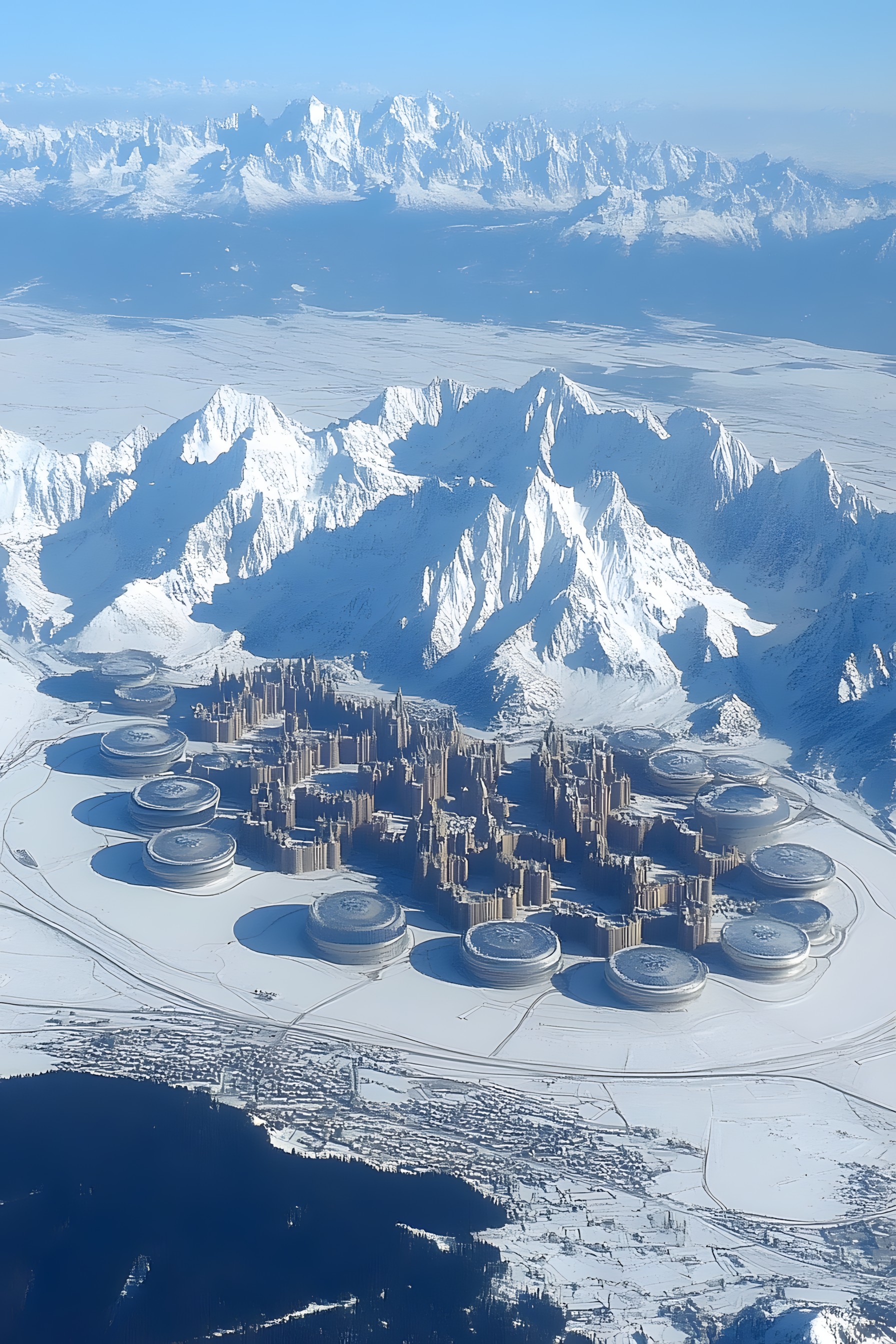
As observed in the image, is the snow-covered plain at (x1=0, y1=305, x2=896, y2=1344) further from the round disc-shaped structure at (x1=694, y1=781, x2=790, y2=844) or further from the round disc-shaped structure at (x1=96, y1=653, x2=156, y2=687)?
the round disc-shaped structure at (x1=96, y1=653, x2=156, y2=687)

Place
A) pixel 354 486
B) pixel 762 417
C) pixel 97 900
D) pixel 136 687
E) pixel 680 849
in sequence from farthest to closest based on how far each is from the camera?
pixel 762 417
pixel 354 486
pixel 136 687
pixel 680 849
pixel 97 900

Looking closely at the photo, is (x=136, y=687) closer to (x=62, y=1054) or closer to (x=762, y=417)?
(x=62, y=1054)

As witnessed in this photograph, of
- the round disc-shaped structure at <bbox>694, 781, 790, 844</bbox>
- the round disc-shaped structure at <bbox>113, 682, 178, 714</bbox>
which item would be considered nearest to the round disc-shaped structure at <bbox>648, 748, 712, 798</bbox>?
the round disc-shaped structure at <bbox>694, 781, 790, 844</bbox>

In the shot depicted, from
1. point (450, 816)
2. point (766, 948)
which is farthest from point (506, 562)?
point (766, 948)

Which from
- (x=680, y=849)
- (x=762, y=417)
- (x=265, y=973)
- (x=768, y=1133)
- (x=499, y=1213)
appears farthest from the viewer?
(x=762, y=417)

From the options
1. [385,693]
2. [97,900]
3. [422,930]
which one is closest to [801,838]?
[422,930]

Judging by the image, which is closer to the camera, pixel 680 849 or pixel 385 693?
pixel 680 849

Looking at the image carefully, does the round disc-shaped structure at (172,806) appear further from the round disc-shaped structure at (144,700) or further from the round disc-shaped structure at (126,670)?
the round disc-shaped structure at (126,670)
